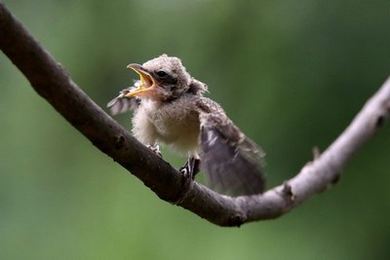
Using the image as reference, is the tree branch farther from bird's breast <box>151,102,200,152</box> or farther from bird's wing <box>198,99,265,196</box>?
bird's breast <box>151,102,200,152</box>

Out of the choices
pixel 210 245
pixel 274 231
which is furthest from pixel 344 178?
Result: pixel 210 245

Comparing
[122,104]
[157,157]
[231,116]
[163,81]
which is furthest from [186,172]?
[231,116]

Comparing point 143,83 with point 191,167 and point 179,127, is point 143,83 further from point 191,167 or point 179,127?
point 191,167

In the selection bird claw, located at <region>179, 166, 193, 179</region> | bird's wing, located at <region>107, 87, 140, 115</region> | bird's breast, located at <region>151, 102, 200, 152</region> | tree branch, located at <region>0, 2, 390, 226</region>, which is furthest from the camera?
bird's wing, located at <region>107, 87, 140, 115</region>

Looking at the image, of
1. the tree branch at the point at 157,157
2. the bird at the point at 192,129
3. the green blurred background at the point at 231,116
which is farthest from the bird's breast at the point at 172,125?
the green blurred background at the point at 231,116

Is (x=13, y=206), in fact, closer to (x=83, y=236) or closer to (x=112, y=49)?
(x=83, y=236)

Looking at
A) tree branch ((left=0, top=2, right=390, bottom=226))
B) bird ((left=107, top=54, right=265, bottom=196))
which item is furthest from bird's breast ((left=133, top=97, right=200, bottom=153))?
tree branch ((left=0, top=2, right=390, bottom=226))

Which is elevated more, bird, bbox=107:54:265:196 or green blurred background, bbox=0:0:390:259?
green blurred background, bbox=0:0:390:259
